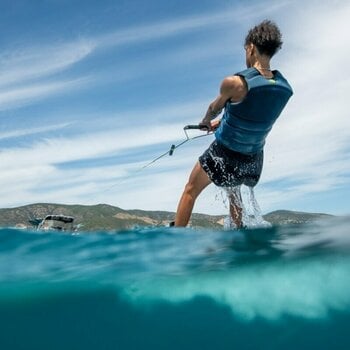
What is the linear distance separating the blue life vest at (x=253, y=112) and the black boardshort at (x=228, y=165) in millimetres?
102

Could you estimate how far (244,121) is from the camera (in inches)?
250

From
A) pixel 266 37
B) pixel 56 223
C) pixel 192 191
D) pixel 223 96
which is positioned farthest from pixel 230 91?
pixel 56 223

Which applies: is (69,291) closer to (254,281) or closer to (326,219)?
(254,281)

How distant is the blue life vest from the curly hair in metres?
0.31

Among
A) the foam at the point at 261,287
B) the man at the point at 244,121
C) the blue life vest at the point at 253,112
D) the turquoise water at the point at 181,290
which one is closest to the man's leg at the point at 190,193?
the man at the point at 244,121

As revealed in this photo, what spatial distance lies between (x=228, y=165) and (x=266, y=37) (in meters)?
1.74

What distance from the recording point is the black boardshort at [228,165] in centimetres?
665

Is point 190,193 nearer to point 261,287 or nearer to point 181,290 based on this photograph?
point 181,290

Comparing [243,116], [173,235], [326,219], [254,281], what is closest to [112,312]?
[173,235]

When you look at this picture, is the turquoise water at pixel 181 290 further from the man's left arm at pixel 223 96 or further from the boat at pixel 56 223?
the man's left arm at pixel 223 96

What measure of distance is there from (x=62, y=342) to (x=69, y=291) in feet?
2.25

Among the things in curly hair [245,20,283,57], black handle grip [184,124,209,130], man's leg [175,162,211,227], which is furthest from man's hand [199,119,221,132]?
curly hair [245,20,283,57]

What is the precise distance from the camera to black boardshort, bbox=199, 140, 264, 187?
6652 mm

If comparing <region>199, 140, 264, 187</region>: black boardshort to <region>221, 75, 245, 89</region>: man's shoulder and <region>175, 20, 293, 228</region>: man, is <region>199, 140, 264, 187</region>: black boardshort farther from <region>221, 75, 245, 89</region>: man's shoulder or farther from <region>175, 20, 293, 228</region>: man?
<region>221, 75, 245, 89</region>: man's shoulder
